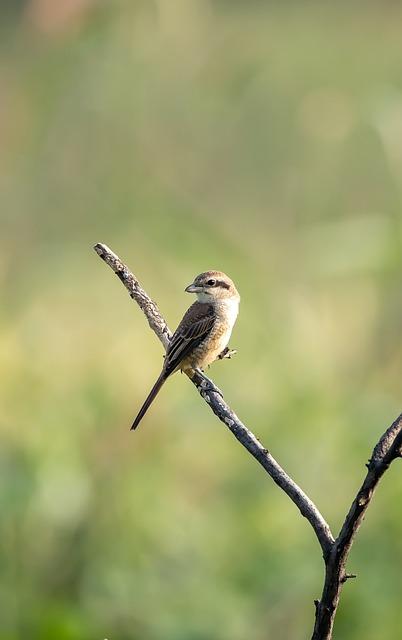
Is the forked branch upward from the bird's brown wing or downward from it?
downward

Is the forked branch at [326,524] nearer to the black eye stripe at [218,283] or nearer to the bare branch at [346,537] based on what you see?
the bare branch at [346,537]

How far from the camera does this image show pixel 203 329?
3.16 meters

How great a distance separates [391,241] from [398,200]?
185 mm

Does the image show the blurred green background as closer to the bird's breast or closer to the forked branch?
the bird's breast

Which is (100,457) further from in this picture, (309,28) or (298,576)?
(309,28)

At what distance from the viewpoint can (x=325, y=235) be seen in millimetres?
3861

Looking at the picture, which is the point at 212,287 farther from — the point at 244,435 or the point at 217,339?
the point at 244,435

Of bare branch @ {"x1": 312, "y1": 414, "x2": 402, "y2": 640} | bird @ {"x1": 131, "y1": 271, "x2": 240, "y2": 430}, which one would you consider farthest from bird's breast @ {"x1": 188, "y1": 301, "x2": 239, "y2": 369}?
bare branch @ {"x1": 312, "y1": 414, "x2": 402, "y2": 640}

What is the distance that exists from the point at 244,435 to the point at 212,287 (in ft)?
4.25

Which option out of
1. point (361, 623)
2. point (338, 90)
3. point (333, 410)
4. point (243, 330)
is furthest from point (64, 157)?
point (361, 623)

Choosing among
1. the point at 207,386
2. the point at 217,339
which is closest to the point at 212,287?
the point at 217,339

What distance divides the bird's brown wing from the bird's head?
0.36 ft

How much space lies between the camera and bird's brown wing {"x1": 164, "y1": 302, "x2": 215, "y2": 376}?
2955 mm

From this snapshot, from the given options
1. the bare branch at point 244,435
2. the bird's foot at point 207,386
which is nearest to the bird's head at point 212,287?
the bare branch at point 244,435
